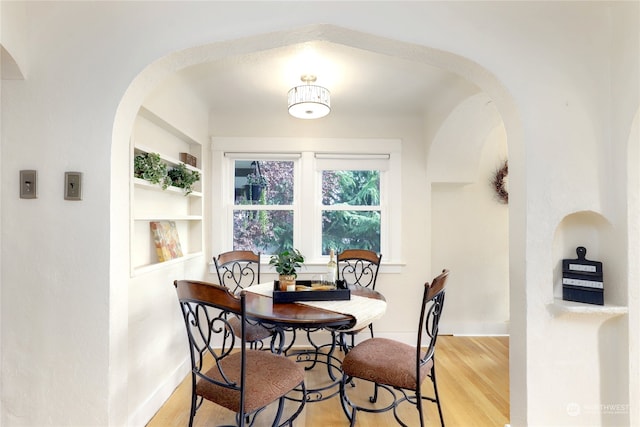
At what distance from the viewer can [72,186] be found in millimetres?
1541

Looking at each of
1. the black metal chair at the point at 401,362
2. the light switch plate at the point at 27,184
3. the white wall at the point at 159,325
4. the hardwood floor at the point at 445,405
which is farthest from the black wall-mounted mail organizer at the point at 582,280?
the light switch plate at the point at 27,184

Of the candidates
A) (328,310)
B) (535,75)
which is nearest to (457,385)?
(328,310)

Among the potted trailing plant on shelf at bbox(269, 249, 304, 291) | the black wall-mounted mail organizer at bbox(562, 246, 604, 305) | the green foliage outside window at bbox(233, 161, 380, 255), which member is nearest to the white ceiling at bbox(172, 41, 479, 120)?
the green foliage outside window at bbox(233, 161, 380, 255)

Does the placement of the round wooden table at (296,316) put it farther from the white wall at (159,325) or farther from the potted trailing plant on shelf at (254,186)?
the potted trailing plant on shelf at (254,186)

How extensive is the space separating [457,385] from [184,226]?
2.68 m

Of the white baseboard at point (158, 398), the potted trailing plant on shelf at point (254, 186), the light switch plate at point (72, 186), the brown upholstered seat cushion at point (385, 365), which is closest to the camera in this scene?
the light switch plate at point (72, 186)

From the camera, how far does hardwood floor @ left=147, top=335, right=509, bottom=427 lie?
201 cm

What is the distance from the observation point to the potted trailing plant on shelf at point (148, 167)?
201 centimetres

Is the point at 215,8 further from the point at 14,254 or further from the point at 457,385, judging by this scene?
the point at 457,385

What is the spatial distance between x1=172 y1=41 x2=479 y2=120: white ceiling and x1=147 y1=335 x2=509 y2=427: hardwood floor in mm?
2306

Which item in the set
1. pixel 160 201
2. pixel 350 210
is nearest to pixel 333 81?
pixel 350 210

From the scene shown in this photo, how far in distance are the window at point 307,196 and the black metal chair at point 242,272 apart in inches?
11.6

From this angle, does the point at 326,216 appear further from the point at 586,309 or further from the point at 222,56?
the point at 586,309

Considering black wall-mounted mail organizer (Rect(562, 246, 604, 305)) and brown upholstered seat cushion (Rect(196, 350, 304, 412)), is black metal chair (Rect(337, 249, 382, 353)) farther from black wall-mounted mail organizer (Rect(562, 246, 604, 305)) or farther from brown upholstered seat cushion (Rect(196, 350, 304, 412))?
black wall-mounted mail organizer (Rect(562, 246, 604, 305))
